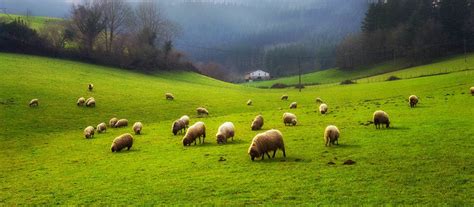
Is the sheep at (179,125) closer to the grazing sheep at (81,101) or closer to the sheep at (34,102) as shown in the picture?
the grazing sheep at (81,101)

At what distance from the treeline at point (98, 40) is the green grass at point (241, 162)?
4112 centimetres

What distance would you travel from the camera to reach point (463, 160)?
786 inches

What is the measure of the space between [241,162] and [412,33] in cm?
12630

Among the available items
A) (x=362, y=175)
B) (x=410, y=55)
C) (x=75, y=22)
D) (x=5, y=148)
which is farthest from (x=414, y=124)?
(x=410, y=55)

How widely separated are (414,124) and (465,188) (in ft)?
52.3

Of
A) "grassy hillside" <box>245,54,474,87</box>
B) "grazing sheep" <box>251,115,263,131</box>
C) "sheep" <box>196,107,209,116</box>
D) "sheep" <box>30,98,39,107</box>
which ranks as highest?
"grassy hillside" <box>245,54,474,87</box>

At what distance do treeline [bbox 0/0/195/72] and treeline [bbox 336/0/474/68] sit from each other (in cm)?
5942

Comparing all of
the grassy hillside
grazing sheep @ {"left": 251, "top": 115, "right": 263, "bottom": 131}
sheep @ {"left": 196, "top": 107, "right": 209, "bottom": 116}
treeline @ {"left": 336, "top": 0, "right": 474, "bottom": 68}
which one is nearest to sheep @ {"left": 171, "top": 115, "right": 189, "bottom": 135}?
grazing sheep @ {"left": 251, "top": 115, "right": 263, "bottom": 131}

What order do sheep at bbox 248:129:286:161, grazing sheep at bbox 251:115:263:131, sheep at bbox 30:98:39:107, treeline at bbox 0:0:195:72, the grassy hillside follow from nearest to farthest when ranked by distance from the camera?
1. sheep at bbox 248:129:286:161
2. grazing sheep at bbox 251:115:263:131
3. sheep at bbox 30:98:39:107
4. treeline at bbox 0:0:195:72
5. the grassy hillside

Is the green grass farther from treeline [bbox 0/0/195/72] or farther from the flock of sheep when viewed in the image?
treeline [bbox 0/0/195/72]

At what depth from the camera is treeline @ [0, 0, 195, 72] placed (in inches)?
3452

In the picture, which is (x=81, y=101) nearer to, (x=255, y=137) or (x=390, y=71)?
(x=255, y=137)

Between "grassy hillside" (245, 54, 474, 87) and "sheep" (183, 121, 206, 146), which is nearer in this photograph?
"sheep" (183, 121, 206, 146)

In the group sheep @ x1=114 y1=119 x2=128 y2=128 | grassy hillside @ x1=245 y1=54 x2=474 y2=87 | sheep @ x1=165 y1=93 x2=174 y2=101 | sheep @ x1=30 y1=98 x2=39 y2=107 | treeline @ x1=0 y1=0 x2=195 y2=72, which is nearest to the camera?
sheep @ x1=114 y1=119 x2=128 y2=128
